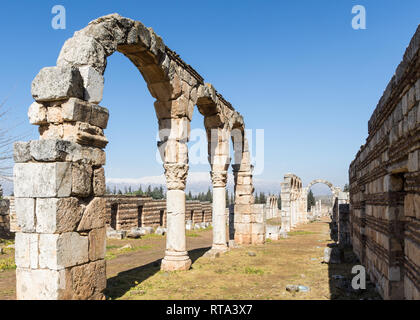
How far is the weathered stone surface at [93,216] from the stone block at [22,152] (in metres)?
1.21

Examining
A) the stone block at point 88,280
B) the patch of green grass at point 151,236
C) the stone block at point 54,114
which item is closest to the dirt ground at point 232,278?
the stone block at point 88,280

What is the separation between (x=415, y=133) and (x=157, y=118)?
738cm

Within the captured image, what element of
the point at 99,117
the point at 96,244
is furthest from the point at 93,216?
the point at 99,117

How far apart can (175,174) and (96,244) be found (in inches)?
161

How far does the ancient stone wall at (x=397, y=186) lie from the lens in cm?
392

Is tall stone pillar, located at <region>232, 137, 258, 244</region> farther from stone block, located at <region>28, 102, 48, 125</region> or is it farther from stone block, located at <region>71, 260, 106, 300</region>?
stone block, located at <region>28, 102, 48, 125</region>

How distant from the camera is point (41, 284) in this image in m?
5.05

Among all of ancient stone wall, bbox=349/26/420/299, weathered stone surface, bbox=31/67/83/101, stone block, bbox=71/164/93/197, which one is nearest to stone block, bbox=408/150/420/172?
ancient stone wall, bbox=349/26/420/299

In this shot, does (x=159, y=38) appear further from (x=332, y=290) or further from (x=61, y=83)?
(x=332, y=290)

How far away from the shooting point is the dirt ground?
22.9ft

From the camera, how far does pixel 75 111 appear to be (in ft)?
18.2

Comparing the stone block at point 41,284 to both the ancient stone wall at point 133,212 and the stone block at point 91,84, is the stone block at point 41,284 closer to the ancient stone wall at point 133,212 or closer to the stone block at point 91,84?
the stone block at point 91,84

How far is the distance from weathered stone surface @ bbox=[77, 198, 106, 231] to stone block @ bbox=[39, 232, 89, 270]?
266 millimetres
